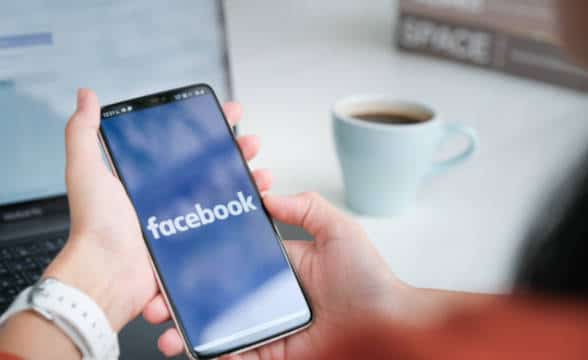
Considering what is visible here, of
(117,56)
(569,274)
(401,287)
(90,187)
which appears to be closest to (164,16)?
(117,56)

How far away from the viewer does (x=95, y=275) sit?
17.3 inches

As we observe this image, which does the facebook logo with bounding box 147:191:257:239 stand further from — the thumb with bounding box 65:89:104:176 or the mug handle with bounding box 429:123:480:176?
the mug handle with bounding box 429:123:480:176

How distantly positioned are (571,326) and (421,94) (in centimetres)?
68

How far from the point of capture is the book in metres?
0.80

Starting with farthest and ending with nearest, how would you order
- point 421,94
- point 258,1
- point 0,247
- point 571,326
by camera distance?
point 258,1
point 421,94
point 0,247
point 571,326

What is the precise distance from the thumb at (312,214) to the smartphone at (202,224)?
0.04 feet

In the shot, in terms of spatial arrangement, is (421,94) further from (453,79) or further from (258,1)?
(258,1)

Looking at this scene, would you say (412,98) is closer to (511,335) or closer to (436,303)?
(436,303)

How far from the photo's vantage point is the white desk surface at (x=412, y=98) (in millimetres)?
570

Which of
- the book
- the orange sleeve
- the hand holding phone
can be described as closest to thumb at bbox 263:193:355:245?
the hand holding phone

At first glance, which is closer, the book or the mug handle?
the mug handle

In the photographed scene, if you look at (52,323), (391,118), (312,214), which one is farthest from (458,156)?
(52,323)

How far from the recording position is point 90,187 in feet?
1.50

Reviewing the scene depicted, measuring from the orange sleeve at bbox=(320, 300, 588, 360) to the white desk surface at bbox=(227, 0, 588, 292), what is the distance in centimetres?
28
